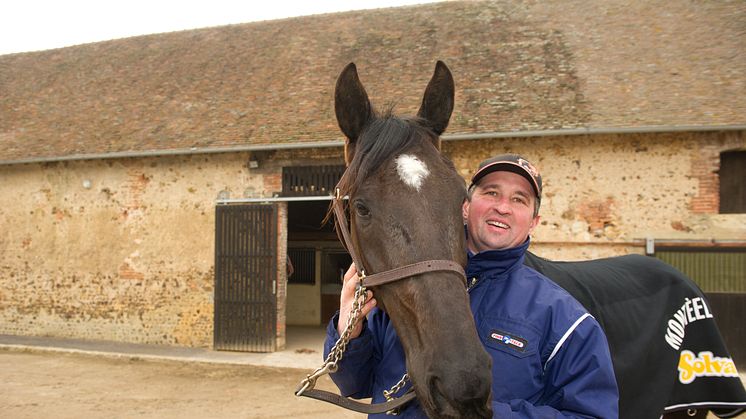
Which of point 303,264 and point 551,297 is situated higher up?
point 551,297

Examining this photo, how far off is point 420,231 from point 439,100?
0.72 meters

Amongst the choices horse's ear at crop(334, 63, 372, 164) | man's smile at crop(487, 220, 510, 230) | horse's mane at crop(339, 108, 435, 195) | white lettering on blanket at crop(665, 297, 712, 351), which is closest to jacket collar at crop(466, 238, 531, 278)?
man's smile at crop(487, 220, 510, 230)


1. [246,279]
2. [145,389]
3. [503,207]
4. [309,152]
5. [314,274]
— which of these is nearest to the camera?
[503,207]

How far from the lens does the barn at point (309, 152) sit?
872cm

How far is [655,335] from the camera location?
9.18 ft

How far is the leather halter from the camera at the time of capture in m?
1.65

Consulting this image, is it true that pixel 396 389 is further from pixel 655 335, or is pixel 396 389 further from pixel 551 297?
pixel 655 335

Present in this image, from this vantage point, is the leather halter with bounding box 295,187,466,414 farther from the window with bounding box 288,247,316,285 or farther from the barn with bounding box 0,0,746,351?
the window with bounding box 288,247,316,285

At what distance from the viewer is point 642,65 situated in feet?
33.2

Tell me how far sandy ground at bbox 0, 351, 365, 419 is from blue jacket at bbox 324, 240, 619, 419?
5004 mm

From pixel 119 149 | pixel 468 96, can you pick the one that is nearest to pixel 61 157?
pixel 119 149

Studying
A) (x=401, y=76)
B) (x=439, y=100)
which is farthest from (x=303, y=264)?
(x=439, y=100)

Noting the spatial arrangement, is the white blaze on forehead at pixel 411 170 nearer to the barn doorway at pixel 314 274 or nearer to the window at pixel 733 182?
the window at pixel 733 182

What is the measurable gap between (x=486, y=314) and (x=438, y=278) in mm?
330
